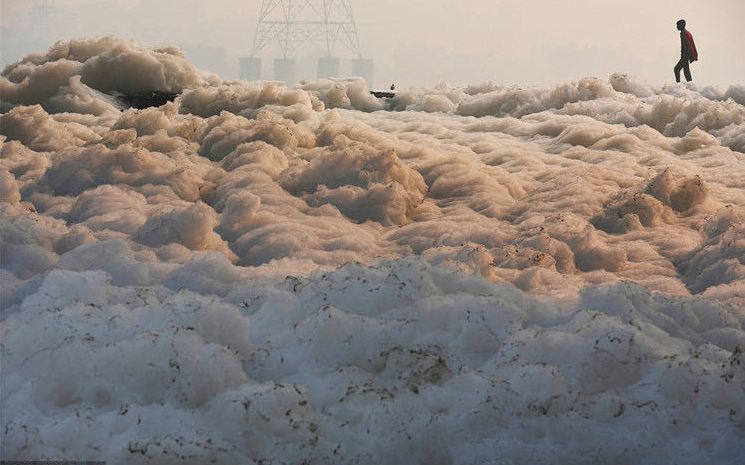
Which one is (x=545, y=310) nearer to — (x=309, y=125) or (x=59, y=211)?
(x=59, y=211)

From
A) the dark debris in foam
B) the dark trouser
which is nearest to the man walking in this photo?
the dark trouser

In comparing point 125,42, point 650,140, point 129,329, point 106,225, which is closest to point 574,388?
point 129,329

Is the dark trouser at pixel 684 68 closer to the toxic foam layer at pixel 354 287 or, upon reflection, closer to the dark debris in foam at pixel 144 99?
the toxic foam layer at pixel 354 287

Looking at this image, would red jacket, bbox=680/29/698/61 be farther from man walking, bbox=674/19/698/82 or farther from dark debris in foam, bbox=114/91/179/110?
dark debris in foam, bbox=114/91/179/110

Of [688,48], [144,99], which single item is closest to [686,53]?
[688,48]

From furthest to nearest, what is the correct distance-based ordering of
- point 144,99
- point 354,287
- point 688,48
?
point 688,48 < point 144,99 < point 354,287

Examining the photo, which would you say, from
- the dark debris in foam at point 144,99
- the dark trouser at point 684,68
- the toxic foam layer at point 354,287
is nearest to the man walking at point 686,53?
the dark trouser at point 684,68

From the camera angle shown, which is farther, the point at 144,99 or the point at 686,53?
the point at 686,53

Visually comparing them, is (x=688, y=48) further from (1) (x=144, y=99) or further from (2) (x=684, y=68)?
(1) (x=144, y=99)
